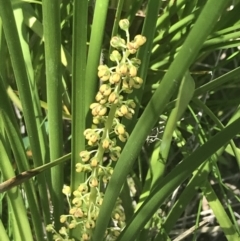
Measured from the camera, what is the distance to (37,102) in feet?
1.98

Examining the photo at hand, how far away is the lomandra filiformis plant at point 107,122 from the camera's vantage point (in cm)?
37

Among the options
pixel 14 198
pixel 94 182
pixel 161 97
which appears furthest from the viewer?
pixel 14 198

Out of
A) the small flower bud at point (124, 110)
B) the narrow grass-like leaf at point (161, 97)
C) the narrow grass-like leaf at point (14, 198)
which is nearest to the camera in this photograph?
the narrow grass-like leaf at point (161, 97)

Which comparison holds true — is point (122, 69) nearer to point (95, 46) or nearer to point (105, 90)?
point (105, 90)

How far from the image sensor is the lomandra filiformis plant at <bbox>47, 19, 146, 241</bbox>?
1.23ft

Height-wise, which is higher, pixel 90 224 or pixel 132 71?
pixel 132 71

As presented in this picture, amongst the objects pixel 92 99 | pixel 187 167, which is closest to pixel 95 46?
pixel 92 99

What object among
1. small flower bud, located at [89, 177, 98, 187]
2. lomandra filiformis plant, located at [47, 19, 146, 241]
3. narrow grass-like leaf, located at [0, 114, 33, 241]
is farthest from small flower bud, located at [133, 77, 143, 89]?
narrow grass-like leaf, located at [0, 114, 33, 241]

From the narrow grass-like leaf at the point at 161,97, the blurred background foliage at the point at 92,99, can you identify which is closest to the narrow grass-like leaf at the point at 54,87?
the blurred background foliage at the point at 92,99

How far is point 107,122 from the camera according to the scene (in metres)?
0.42

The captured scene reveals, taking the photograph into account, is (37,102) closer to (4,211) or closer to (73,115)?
(73,115)

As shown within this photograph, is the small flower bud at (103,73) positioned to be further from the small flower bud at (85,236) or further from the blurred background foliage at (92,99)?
the small flower bud at (85,236)

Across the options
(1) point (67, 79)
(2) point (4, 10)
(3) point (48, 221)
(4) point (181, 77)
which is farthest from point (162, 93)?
(1) point (67, 79)

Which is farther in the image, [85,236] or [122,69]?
[85,236]
